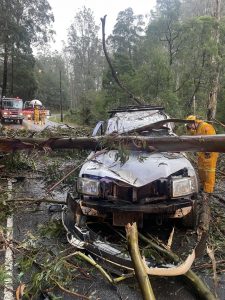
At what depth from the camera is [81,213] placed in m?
4.72

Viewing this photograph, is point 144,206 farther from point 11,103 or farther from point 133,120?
point 11,103

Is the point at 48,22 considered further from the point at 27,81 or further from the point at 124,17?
the point at 124,17

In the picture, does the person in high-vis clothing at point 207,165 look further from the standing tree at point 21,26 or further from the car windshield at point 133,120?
the standing tree at point 21,26

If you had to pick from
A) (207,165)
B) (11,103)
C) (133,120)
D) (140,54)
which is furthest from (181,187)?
(11,103)

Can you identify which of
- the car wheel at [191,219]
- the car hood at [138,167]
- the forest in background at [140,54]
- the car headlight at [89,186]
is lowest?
the car wheel at [191,219]

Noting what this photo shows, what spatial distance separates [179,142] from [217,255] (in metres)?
1.76

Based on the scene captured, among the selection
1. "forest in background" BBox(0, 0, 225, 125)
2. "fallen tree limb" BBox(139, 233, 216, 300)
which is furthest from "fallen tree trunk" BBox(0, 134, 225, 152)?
"forest in background" BBox(0, 0, 225, 125)

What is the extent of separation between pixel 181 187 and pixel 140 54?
2623 cm

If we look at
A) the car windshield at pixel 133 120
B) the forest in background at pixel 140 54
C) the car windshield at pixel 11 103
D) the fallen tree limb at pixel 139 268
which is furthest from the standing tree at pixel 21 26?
the fallen tree limb at pixel 139 268

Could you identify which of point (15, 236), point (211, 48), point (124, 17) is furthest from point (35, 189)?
point (124, 17)

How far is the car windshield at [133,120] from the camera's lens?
650 centimetres

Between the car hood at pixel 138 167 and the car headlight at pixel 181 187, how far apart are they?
0.45ft

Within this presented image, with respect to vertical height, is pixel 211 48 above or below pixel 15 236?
above

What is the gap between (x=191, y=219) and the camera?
15.6 ft
